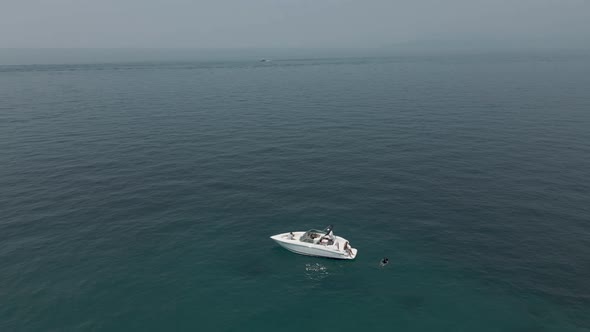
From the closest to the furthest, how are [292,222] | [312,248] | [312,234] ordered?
[312,248] < [312,234] < [292,222]

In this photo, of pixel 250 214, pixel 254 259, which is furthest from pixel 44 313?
pixel 250 214

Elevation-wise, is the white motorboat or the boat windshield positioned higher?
the boat windshield

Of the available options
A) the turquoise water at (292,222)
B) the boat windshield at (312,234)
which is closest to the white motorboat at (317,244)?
the boat windshield at (312,234)

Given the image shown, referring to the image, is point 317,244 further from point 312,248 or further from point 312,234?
point 312,234

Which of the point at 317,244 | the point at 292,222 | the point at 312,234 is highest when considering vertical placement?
the point at 312,234

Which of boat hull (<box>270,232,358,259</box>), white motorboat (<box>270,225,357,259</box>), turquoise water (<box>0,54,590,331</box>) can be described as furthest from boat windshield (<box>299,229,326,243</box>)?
turquoise water (<box>0,54,590,331</box>)

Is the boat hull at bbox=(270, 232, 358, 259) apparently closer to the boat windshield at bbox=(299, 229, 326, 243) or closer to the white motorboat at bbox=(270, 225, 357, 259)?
the white motorboat at bbox=(270, 225, 357, 259)

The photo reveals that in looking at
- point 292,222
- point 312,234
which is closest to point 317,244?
point 312,234
